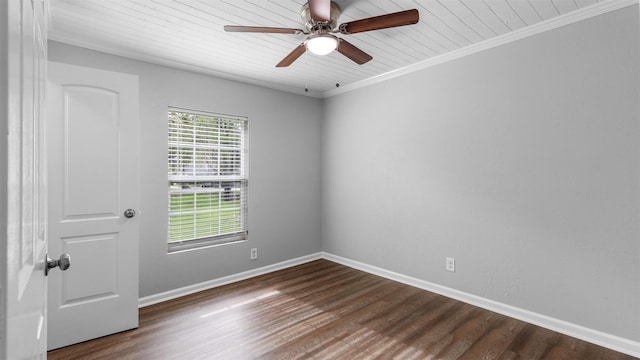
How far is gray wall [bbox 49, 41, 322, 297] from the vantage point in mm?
3041

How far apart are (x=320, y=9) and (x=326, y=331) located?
7.89 ft

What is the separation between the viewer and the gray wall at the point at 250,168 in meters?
3.04

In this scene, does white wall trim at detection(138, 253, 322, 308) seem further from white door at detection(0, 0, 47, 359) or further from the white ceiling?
white door at detection(0, 0, 47, 359)

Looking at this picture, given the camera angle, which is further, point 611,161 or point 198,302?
point 198,302

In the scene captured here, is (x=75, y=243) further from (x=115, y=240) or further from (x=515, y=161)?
(x=515, y=161)

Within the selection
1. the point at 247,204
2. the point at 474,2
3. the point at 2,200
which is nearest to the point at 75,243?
the point at 247,204

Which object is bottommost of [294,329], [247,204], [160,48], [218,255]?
[294,329]

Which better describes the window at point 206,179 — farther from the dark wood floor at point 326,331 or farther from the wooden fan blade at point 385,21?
the wooden fan blade at point 385,21

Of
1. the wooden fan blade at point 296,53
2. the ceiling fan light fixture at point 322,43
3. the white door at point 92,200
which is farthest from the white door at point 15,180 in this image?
the white door at point 92,200

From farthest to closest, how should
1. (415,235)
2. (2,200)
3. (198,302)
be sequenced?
(415,235)
(198,302)
(2,200)

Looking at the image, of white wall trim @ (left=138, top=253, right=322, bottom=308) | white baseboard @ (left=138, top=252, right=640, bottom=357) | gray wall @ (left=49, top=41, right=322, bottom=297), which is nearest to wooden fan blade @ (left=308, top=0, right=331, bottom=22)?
gray wall @ (left=49, top=41, right=322, bottom=297)

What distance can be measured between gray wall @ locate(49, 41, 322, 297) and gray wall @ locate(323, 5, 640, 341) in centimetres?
100

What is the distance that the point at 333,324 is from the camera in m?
2.61

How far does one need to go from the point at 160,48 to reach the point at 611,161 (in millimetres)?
3888
